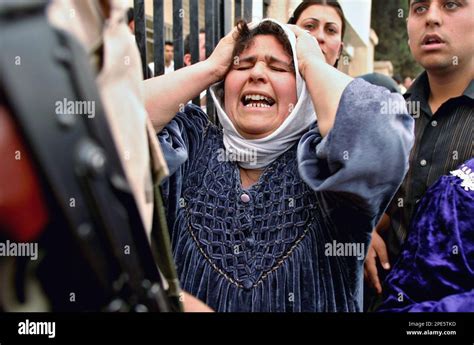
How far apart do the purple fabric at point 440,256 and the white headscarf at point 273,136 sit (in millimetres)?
409

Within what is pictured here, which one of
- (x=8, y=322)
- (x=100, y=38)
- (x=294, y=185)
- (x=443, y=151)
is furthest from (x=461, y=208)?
(x=8, y=322)

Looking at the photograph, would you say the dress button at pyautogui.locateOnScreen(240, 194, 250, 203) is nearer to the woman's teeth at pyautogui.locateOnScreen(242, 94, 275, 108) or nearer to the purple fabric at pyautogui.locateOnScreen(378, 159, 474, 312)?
the woman's teeth at pyautogui.locateOnScreen(242, 94, 275, 108)

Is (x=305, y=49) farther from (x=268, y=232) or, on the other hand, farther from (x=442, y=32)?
(x=268, y=232)

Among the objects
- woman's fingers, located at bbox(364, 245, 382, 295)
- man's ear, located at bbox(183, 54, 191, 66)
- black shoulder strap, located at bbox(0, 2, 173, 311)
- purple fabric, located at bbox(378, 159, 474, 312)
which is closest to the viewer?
black shoulder strap, located at bbox(0, 2, 173, 311)

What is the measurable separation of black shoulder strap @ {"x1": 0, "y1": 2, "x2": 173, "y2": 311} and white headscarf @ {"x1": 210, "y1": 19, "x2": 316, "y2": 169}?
0.51 metres

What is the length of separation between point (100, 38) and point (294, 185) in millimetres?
718

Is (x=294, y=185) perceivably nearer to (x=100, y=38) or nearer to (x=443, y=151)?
(x=443, y=151)

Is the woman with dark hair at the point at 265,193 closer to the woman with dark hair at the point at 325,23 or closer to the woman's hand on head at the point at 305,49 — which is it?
the woman's hand on head at the point at 305,49

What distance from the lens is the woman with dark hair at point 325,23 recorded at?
6.60ft

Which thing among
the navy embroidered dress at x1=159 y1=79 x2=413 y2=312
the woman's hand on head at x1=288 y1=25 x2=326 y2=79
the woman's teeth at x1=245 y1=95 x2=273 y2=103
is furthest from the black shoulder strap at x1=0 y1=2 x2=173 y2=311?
the woman's hand on head at x1=288 y1=25 x2=326 y2=79

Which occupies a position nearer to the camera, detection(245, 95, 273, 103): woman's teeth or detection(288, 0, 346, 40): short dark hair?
detection(245, 95, 273, 103): woman's teeth

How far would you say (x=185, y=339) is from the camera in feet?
6.54

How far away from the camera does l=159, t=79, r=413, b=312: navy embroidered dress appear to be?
1.85 metres

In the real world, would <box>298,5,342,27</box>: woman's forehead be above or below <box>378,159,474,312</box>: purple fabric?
above
